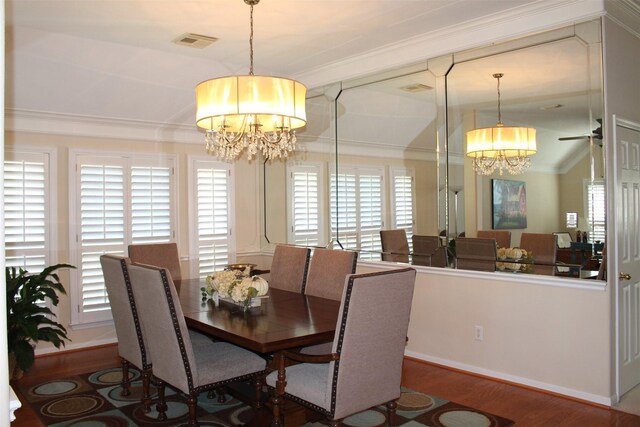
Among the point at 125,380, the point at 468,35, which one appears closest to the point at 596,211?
the point at 468,35

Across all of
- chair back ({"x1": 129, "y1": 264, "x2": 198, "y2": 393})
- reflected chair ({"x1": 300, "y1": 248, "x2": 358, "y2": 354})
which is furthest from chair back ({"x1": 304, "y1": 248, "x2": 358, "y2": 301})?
chair back ({"x1": 129, "y1": 264, "x2": 198, "y2": 393})

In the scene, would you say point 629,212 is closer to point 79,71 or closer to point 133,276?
point 133,276

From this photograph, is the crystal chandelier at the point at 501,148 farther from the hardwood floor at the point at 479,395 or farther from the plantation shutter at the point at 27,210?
the plantation shutter at the point at 27,210

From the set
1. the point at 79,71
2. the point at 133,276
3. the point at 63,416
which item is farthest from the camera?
the point at 79,71

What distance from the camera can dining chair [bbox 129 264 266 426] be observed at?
114 inches

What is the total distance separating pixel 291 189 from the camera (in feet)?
19.5

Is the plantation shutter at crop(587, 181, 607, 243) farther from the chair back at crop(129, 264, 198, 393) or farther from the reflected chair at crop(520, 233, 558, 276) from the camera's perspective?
the chair back at crop(129, 264, 198, 393)

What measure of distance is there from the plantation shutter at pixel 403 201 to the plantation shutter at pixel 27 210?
3202 millimetres

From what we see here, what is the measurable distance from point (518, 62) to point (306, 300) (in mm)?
2293

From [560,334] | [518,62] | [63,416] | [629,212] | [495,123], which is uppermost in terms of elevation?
[518,62]

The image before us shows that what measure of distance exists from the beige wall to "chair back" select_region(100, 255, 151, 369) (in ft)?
5.66

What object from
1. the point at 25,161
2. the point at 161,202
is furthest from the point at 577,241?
the point at 25,161

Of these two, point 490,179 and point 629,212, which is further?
point 490,179

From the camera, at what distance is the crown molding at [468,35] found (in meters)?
3.59
